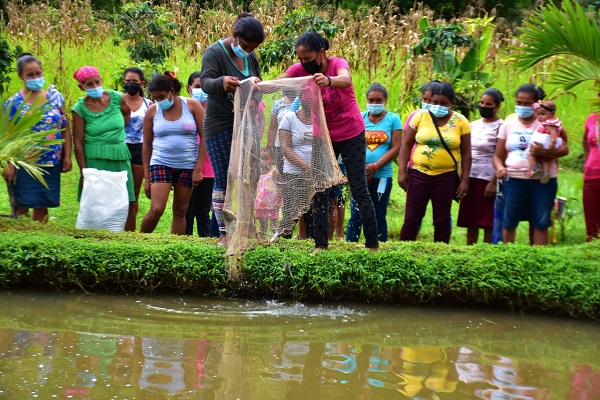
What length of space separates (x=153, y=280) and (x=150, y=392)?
210 cm

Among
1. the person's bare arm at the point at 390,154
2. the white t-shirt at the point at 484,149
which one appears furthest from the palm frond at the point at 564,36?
the person's bare arm at the point at 390,154

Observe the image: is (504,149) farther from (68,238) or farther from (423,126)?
(68,238)

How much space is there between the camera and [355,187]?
20.9 ft

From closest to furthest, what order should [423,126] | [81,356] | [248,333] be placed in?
[81,356] < [248,333] < [423,126]

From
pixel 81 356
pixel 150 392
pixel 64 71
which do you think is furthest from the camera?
pixel 64 71

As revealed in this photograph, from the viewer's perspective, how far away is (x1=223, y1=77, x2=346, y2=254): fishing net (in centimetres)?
615

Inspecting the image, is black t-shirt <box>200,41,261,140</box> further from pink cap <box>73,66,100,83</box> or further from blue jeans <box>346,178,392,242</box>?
blue jeans <box>346,178,392,242</box>

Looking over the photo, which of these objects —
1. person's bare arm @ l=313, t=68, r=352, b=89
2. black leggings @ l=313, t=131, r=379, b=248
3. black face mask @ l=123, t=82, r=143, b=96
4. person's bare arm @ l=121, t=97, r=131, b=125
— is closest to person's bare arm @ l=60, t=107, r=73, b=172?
person's bare arm @ l=121, t=97, r=131, b=125

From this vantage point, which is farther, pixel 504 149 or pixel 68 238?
pixel 504 149

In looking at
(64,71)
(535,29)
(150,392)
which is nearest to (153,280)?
(150,392)

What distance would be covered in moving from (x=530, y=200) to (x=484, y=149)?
0.78m

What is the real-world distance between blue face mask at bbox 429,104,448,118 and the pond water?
2018mm

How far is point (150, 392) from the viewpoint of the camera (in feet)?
14.2

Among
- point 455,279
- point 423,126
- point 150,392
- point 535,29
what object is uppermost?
point 535,29
